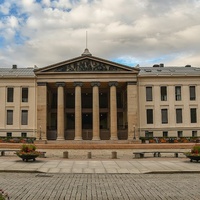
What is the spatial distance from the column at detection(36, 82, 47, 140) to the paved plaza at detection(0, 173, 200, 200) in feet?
127

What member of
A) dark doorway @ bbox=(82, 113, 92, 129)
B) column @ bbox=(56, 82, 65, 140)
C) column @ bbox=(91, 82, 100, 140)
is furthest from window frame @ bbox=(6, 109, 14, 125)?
column @ bbox=(91, 82, 100, 140)

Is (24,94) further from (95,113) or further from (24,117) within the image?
(95,113)

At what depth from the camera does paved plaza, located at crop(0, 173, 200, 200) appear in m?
11.9

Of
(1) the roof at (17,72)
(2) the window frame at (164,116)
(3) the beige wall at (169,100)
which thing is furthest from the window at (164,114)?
(1) the roof at (17,72)

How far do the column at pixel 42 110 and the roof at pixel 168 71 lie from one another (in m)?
19.7

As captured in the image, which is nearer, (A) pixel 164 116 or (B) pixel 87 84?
(B) pixel 87 84

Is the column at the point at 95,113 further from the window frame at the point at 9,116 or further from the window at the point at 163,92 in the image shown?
the window frame at the point at 9,116

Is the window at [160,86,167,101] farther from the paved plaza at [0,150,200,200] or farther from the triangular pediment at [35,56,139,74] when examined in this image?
the paved plaza at [0,150,200,200]

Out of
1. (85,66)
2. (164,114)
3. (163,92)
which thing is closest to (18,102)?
(85,66)

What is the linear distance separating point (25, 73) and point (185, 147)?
3790cm

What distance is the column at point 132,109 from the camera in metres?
55.8

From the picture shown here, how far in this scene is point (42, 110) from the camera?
5612cm

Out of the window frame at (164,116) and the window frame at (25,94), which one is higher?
the window frame at (25,94)

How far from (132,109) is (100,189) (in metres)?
43.7
